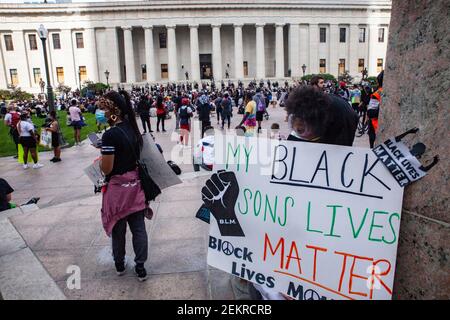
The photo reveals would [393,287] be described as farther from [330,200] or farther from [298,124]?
[298,124]

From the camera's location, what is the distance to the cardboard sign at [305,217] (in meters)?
2.28

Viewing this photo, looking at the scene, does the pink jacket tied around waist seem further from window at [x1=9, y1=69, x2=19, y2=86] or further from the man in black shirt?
window at [x1=9, y1=69, x2=19, y2=86]

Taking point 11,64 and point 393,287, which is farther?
point 11,64

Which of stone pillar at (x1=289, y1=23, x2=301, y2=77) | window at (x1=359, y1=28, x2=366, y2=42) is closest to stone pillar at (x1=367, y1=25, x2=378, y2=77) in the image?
window at (x1=359, y1=28, x2=366, y2=42)

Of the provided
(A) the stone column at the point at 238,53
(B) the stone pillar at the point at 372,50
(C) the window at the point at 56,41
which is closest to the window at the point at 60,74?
(C) the window at the point at 56,41

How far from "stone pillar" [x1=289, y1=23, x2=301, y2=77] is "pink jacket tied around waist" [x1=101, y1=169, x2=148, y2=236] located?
58.4 meters

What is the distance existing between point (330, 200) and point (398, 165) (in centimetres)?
47

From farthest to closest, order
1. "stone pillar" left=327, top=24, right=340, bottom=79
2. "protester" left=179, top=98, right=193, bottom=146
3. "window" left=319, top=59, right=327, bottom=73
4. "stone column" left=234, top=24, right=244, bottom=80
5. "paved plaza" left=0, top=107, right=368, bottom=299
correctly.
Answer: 1. "window" left=319, top=59, right=327, bottom=73
2. "stone pillar" left=327, top=24, right=340, bottom=79
3. "stone column" left=234, top=24, right=244, bottom=80
4. "protester" left=179, top=98, right=193, bottom=146
5. "paved plaza" left=0, top=107, right=368, bottom=299

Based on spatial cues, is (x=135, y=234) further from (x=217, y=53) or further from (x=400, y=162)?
(x=217, y=53)

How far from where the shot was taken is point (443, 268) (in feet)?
7.02

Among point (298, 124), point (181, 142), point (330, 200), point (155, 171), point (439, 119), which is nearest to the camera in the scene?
point (439, 119)

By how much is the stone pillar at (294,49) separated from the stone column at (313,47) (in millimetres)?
2013

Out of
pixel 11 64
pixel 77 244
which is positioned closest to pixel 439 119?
pixel 77 244

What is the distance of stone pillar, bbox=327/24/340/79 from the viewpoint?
58781 mm
